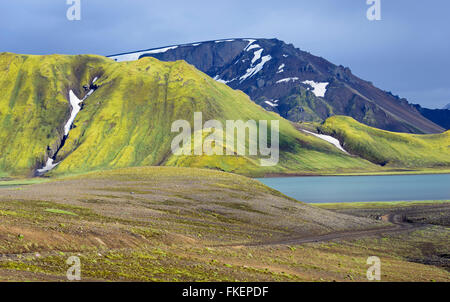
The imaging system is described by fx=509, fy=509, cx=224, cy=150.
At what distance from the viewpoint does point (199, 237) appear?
56.1 meters

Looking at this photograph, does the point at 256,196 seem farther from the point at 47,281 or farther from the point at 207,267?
the point at 47,281

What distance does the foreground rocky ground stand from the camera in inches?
1443

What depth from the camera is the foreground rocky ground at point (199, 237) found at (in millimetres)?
36656

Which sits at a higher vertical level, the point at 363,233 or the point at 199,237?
the point at 199,237

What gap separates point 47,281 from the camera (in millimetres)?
29344

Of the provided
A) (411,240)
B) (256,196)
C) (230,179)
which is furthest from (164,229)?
(230,179)

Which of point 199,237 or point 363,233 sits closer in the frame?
point 199,237

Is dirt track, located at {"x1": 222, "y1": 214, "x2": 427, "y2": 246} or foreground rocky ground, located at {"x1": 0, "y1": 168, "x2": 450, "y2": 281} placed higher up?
foreground rocky ground, located at {"x1": 0, "y1": 168, "x2": 450, "y2": 281}

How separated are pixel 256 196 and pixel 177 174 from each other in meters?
26.9

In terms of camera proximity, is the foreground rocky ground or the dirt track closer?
the foreground rocky ground
